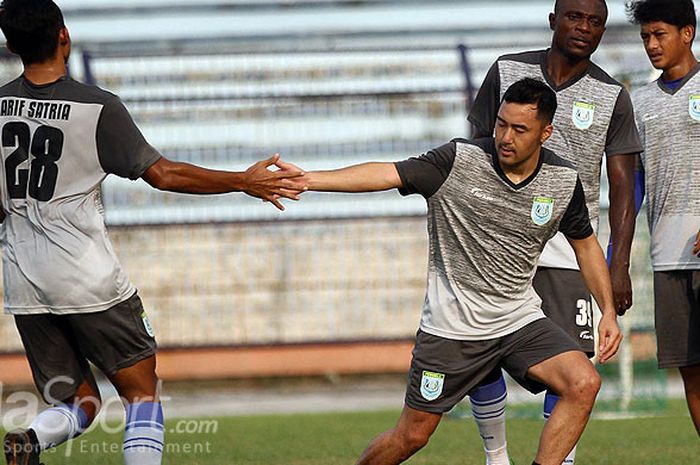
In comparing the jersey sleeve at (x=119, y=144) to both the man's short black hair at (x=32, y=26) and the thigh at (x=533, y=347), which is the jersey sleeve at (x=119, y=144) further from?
the thigh at (x=533, y=347)

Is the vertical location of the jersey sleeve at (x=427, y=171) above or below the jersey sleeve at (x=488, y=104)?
below

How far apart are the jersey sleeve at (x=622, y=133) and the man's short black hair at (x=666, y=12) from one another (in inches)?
21.3

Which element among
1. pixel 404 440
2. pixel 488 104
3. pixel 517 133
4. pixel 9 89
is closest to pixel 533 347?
pixel 404 440

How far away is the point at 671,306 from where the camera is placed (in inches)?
321

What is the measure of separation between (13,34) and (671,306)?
388 centimetres

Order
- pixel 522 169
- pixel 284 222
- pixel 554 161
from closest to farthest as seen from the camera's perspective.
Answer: pixel 522 169, pixel 554 161, pixel 284 222

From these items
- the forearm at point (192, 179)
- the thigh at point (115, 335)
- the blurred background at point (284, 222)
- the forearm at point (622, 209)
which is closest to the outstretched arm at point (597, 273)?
the forearm at point (622, 209)

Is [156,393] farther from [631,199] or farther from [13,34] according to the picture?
[631,199]

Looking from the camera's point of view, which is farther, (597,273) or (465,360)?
(597,273)

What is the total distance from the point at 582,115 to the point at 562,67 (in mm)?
283

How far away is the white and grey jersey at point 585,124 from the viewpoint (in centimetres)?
760

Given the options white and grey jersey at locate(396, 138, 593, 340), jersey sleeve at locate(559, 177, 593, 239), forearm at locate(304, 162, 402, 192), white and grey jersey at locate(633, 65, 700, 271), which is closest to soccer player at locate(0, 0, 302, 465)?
forearm at locate(304, 162, 402, 192)

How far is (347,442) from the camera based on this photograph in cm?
1048

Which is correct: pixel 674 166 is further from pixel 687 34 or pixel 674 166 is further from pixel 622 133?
pixel 687 34
